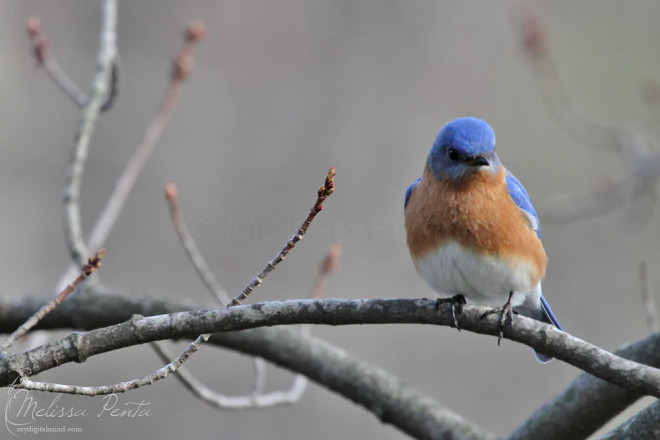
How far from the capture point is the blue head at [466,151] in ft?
10.5

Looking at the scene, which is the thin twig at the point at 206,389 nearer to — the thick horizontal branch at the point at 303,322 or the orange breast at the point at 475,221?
the orange breast at the point at 475,221

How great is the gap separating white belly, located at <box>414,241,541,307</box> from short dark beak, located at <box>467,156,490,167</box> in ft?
1.11

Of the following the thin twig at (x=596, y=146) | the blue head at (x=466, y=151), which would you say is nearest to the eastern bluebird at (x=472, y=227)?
the blue head at (x=466, y=151)

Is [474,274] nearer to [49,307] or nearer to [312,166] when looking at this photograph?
[49,307]

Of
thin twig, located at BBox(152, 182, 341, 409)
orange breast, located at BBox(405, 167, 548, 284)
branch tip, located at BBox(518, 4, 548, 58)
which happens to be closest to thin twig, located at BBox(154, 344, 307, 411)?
thin twig, located at BBox(152, 182, 341, 409)

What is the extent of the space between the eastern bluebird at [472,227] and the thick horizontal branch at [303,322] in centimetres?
58

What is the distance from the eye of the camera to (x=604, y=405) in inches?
119

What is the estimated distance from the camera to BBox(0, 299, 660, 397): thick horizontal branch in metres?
2.28

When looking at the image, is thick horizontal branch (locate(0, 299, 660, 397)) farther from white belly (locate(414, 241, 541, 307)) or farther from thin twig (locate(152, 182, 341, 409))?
thin twig (locate(152, 182, 341, 409))

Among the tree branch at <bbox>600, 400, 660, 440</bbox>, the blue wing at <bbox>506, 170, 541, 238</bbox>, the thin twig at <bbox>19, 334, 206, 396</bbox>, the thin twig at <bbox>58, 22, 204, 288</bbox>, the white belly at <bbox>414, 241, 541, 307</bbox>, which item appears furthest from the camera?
the thin twig at <bbox>58, 22, 204, 288</bbox>

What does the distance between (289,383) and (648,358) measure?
11.2ft

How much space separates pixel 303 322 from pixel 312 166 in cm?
427

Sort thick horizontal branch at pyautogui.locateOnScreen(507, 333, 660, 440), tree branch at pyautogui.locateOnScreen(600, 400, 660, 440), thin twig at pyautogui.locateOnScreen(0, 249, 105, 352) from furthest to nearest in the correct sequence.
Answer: thick horizontal branch at pyautogui.locateOnScreen(507, 333, 660, 440) → tree branch at pyautogui.locateOnScreen(600, 400, 660, 440) → thin twig at pyautogui.locateOnScreen(0, 249, 105, 352)

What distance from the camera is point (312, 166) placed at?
6.61 metres
